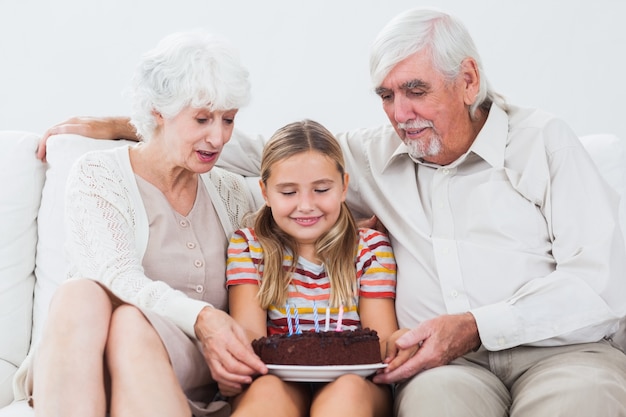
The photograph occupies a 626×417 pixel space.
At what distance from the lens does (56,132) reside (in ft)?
8.59

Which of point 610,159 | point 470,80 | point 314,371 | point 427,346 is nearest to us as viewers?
point 314,371

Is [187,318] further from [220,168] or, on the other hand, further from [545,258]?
[545,258]

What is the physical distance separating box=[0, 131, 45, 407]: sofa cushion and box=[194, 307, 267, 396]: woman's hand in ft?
2.54

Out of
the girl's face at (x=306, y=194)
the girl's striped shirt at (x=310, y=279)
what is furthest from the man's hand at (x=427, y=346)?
the girl's face at (x=306, y=194)

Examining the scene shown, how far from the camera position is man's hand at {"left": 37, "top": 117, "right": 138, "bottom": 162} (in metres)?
2.61

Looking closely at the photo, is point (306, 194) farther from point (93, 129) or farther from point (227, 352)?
point (93, 129)

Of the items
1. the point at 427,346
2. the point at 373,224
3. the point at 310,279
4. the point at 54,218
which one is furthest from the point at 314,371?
the point at 54,218

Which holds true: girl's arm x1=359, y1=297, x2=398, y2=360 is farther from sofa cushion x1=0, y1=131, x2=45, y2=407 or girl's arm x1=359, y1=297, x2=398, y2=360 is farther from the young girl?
sofa cushion x1=0, y1=131, x2=45, y2=407

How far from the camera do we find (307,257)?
7.55ft

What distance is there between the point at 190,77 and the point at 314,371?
0.77 metres

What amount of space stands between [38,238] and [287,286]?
835 millimetres

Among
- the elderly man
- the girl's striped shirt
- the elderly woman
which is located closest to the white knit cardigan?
the elderly woman

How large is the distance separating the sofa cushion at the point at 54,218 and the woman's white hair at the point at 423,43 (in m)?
0.80

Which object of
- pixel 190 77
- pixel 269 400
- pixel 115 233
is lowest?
pixel 269 400
